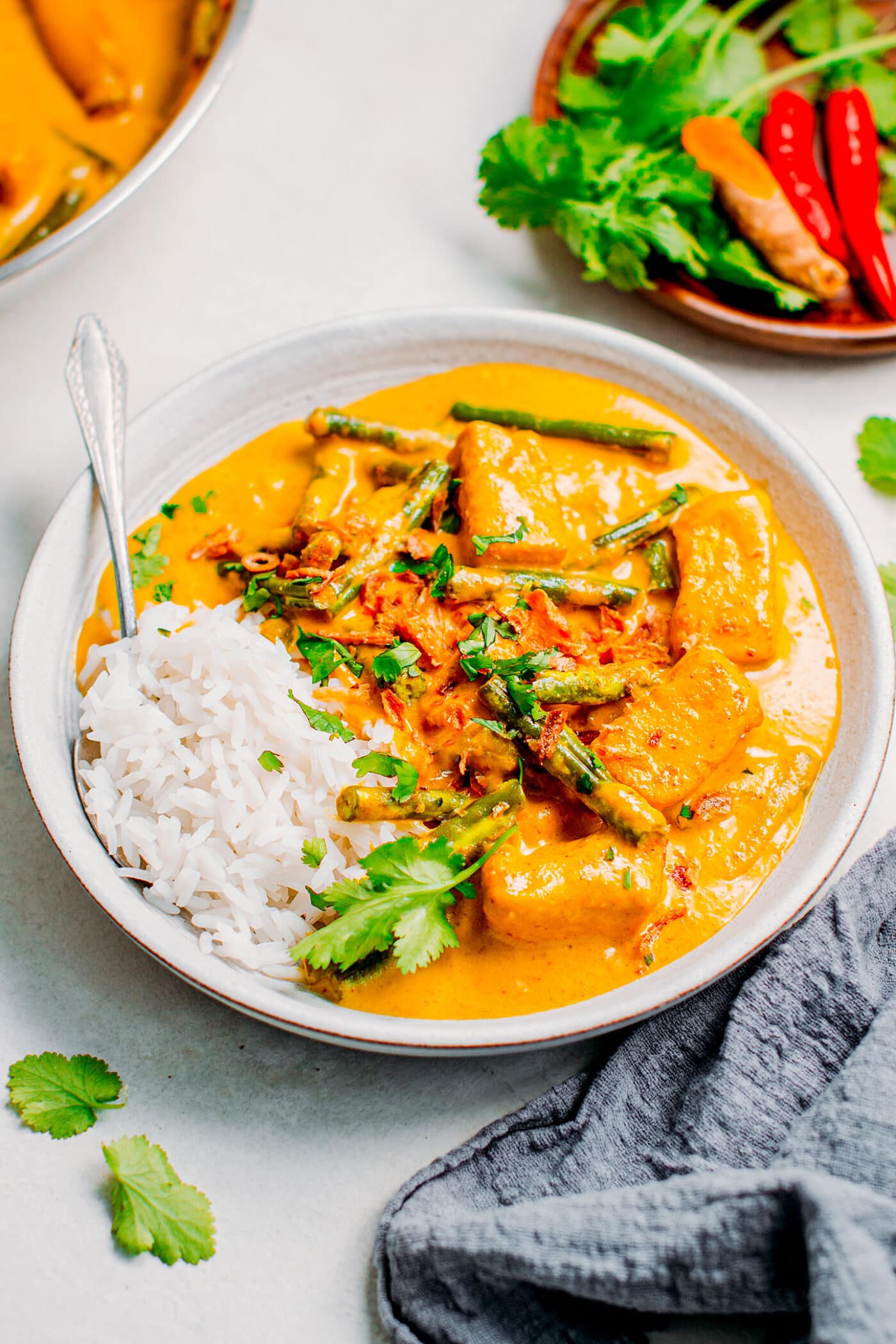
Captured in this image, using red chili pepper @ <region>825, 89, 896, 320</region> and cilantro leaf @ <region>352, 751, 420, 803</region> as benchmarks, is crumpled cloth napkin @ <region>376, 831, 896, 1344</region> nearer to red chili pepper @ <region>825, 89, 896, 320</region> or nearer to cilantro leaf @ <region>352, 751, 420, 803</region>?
cilantro leaf @ <region>352, 751, 420, 803</region>

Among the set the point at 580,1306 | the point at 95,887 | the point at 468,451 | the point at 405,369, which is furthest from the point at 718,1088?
the point at 405,369

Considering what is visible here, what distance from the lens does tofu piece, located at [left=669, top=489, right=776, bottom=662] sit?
3168mm

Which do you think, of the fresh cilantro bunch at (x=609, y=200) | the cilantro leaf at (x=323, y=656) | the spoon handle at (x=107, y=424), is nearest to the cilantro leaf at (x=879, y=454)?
the fresh cilantro bunch at (x=609, y=200)

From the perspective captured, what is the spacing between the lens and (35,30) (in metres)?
3.99

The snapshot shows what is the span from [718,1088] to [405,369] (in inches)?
98.1

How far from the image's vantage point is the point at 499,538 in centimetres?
322

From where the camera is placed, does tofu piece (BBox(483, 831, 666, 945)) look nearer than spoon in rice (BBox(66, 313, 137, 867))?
Yes

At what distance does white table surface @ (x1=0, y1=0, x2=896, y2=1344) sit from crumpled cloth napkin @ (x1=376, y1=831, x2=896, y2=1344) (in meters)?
0.18

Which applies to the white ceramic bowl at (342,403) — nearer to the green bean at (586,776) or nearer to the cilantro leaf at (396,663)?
the green bean at (586,776)

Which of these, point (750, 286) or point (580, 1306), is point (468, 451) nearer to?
point (750, 286)

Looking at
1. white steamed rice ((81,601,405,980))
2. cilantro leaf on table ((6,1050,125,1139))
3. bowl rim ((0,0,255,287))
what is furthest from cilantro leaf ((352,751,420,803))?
bowl rim ((0,0,255,287))

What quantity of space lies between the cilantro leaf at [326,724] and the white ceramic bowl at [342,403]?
2.18 ft

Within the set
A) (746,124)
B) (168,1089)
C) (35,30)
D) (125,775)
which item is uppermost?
(746,124)

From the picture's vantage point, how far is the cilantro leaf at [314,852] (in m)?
2.87
